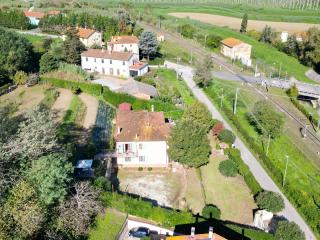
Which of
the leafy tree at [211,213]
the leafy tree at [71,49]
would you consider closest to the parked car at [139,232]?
the leafy tree at [211,213]

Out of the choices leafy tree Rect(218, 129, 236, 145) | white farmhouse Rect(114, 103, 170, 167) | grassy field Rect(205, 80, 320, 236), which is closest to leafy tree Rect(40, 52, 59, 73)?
grassy field Rect(205, 80, 320, 236)

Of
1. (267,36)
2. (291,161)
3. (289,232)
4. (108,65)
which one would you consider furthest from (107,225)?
(267,36)

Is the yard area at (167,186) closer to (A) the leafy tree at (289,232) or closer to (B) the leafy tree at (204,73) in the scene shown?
(A) the leafy tree at (289,232)

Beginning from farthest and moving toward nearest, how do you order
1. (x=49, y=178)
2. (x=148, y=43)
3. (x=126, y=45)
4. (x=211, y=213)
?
(x=126, y=45) → (x=148, y=43) → (x=211, y=213) → (x=49, y=178)

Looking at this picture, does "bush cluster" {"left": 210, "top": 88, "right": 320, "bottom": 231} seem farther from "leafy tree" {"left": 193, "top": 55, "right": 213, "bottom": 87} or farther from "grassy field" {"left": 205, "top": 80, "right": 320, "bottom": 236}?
"leafy tree" {"left": 193, "top": 55, "right": 213, "bottom": 87}

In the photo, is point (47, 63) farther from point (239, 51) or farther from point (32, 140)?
point (32, 140)
